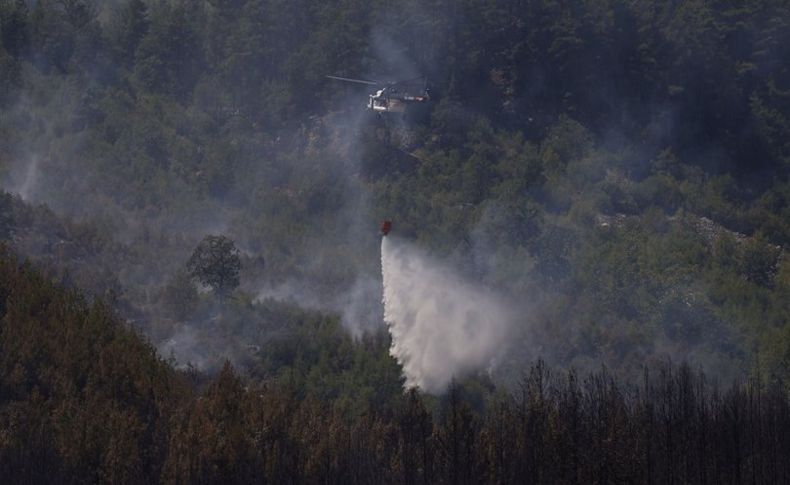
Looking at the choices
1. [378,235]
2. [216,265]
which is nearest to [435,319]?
[216,265]

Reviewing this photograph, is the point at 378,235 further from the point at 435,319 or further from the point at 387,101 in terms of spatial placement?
the point at 435,319

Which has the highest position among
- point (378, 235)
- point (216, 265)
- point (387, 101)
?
point (387, 101)

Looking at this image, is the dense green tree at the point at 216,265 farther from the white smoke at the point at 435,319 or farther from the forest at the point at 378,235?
the white smoke at the point at 435,319

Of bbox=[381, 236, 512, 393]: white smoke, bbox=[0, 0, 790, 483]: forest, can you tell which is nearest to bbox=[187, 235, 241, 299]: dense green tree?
bbox=[0, 0, 790, 483]: forest

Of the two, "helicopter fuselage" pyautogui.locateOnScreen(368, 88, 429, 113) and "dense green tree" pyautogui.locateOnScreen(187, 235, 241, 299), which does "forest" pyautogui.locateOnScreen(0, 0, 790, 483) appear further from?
"helicopter fuselage" pyautogui.locateOnScreen(368, 88, 429, 113)

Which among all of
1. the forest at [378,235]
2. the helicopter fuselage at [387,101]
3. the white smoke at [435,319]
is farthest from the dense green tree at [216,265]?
the helicopter fuselage at [387,101]
